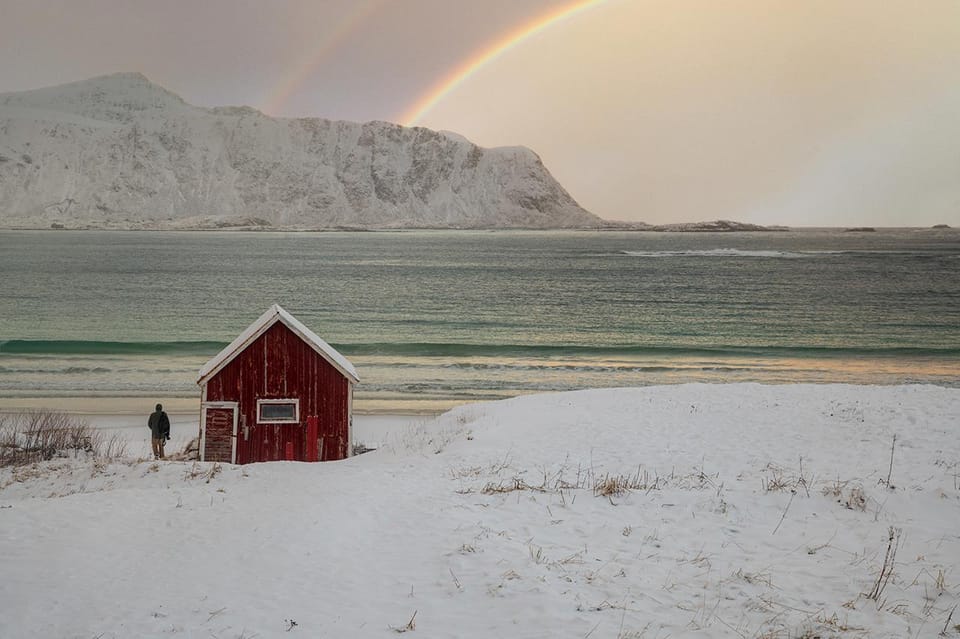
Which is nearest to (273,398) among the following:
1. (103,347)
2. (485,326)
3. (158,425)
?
(158,425)

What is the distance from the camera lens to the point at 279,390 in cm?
1919

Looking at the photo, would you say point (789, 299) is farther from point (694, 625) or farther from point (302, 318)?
point (694, 625)

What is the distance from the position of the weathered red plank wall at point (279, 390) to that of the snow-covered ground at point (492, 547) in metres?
3.21

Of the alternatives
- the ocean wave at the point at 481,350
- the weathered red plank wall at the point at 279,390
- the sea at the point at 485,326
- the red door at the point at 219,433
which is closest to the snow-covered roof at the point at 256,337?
the weathered red plank wall at the point at 279,390

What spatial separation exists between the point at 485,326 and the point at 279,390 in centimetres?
3616

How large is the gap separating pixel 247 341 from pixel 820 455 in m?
14.5

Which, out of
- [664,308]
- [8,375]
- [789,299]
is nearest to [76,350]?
[8,375]

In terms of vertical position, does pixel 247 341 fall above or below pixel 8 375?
above

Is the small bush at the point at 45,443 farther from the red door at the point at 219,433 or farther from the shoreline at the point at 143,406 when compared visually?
the shoreline at the point at 143,406

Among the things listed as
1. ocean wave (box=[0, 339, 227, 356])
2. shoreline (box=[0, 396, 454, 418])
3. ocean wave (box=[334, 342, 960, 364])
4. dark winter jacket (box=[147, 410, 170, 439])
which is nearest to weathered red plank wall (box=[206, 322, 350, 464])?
dark winter jacket (box=[147, 410, 170, 439])

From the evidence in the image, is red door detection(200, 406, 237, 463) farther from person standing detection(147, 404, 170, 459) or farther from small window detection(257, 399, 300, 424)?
person standing detection(147, 404, 170, 459)

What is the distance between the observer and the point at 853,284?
94.4 meters

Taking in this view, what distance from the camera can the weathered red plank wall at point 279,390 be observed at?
62.7 feet

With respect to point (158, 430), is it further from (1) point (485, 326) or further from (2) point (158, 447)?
(1) point (485, 326)
